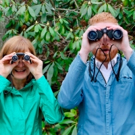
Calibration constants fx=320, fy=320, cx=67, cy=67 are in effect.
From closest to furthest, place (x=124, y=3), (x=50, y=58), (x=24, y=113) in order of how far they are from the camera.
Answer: (x=24, y=113), (x=124, y=3), (x=50, y=58)

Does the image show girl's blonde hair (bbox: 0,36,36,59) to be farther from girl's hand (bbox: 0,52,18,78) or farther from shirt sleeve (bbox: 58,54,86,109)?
shirt sleeve (bbox: 58,54,86,109)

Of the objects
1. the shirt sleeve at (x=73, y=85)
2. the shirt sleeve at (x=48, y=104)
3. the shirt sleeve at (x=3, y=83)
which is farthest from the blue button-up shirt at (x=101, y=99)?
the shirt sleeve at (x=3, y=83)

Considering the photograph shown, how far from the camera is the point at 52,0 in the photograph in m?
3.32

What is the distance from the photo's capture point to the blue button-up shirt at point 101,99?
181cm

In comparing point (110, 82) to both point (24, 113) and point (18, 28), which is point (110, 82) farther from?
point (18, 28)

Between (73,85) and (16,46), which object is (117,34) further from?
(16,46)

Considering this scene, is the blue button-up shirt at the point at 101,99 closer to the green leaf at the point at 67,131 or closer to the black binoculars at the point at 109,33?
the black binoculars at the point at 109,33

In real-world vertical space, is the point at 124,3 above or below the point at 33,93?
above

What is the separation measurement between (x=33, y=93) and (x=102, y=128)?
1.68 ft

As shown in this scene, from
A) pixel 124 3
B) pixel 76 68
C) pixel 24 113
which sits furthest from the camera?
pixel 124 3

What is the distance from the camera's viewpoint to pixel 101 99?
1860 mm

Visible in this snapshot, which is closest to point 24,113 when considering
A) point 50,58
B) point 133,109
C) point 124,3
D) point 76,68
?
point 76,68

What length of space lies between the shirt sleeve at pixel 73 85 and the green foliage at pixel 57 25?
0.71m

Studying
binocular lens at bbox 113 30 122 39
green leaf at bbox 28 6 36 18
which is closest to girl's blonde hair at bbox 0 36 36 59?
binocular lens at bbox 113 30 122 39
